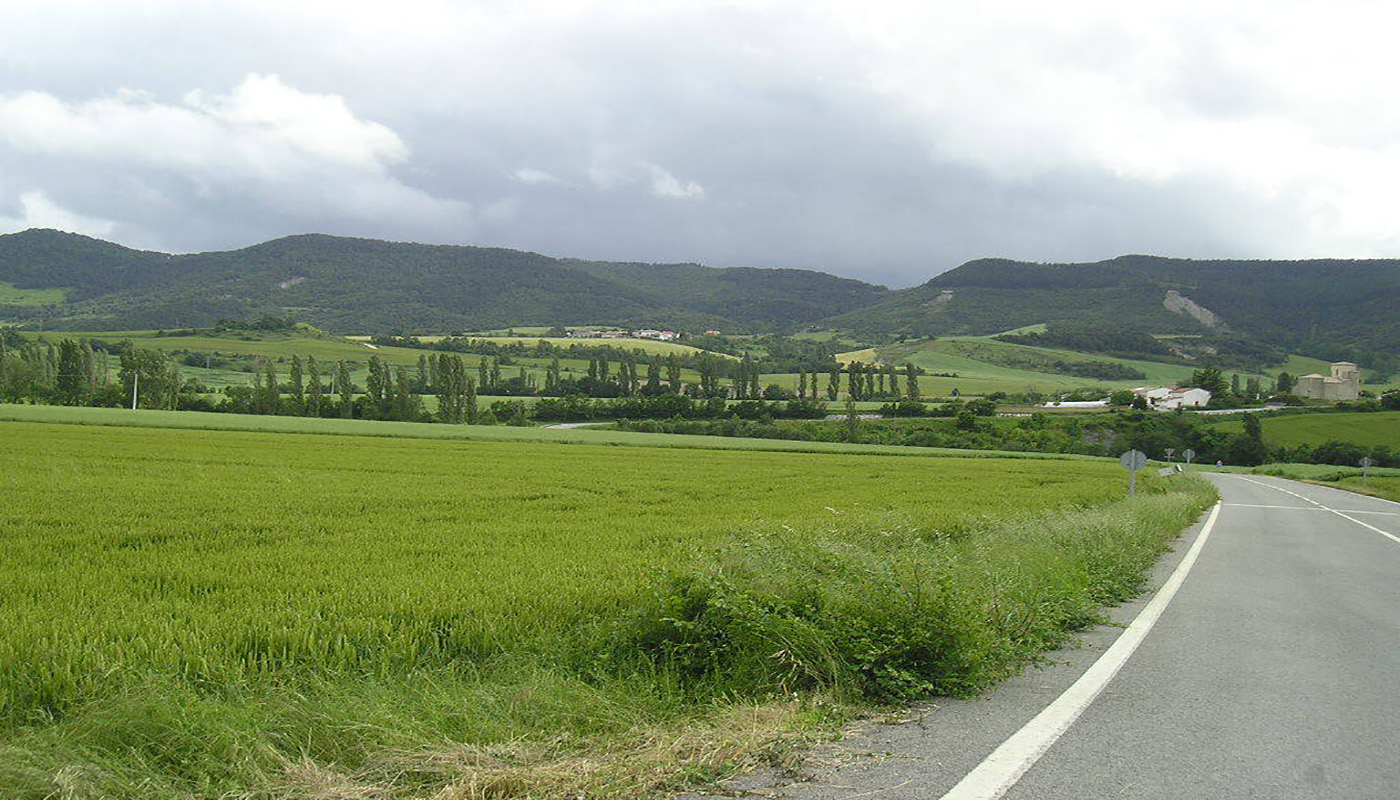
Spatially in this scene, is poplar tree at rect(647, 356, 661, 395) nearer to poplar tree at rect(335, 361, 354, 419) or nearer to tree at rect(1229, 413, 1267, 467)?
poplar tree at rect(335, 361, 354, 419)

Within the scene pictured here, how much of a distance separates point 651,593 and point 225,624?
3437 millimetres

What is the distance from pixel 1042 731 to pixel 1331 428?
129229mm

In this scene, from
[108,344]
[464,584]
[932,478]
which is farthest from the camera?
[108,344]

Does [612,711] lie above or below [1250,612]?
above

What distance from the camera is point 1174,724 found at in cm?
592

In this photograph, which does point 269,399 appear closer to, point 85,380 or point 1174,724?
point 85,380

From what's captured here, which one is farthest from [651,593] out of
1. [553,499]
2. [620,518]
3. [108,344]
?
[108,344]

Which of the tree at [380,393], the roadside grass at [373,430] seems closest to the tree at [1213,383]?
the roadside grass at [373,430]

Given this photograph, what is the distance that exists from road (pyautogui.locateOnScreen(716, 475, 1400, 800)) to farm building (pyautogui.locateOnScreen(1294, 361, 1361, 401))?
175311 millimetres

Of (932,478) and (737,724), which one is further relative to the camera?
(932,478)

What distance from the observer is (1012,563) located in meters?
10.6

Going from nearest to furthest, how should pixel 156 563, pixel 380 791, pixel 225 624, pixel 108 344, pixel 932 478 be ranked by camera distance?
pixel 380 791
pixel 225 624
pixel 156 563
pixel 932 478
pixel 108 344

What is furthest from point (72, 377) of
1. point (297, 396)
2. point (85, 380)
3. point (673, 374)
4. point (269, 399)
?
point (673, 374)

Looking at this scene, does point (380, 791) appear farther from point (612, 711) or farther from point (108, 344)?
point (108, 344)
